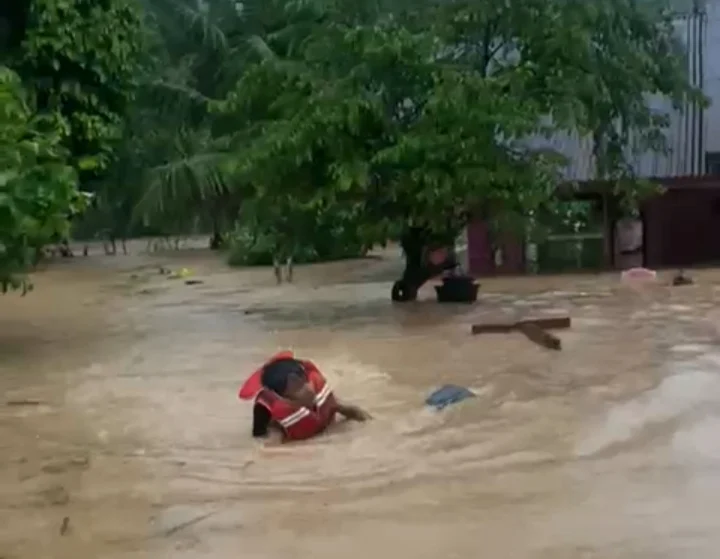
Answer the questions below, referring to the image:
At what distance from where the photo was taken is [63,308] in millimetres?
12930

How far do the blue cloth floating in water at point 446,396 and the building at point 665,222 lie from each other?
8645 millimetres

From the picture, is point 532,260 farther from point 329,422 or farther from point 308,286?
point 329,422

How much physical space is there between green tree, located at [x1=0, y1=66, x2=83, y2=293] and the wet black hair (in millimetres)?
3083

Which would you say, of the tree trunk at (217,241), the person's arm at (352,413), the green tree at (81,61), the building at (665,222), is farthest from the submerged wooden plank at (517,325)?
the tree trunk at (217,241)

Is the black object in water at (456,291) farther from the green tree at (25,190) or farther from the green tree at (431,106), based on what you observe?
the green tree at (25,190)

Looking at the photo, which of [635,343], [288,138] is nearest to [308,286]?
[288,138]

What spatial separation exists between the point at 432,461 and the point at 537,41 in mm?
6528

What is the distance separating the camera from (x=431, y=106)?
31.7ft

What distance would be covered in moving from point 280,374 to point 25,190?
3372 mm

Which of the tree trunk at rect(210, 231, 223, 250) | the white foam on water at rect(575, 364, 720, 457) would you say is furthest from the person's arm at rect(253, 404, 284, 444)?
the tree trunk at rect(210, 231, 223, 250)

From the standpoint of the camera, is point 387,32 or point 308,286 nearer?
point 387,32

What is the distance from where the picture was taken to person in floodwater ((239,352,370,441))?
5.32m

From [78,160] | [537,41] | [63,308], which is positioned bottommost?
[63,308]

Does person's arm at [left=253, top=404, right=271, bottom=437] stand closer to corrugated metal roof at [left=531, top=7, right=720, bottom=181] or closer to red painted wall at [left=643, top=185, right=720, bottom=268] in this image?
red painted wall at [left=643, top=185, right=720, bottom=268]
